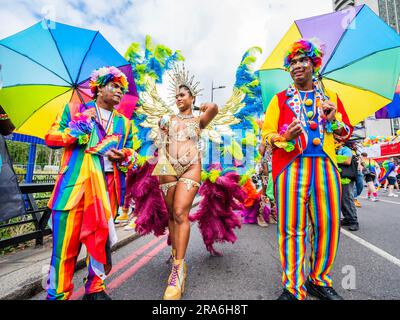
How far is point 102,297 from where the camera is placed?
185 cm

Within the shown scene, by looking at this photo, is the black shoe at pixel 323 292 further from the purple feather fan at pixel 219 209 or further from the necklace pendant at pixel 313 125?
the necklace pendant at pixel 313 125

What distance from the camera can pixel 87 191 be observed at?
1.79 m

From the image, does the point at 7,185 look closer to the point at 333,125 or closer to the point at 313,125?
the point at 313,125

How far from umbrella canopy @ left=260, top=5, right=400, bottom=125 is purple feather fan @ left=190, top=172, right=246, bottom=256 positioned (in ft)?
3.50

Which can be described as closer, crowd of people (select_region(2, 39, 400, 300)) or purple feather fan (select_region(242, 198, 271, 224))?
crowd of people (select_region(2, 39, 400, 300))

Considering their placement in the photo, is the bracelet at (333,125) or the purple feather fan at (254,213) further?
the purple feather fan at (254,213)

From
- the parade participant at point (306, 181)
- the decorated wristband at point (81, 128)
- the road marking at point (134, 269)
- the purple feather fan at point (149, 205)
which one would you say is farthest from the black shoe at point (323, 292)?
the decorated wristband at point (81, 128)

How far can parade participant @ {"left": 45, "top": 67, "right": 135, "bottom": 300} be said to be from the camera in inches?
67.7

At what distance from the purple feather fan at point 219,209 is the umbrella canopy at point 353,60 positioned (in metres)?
1.07

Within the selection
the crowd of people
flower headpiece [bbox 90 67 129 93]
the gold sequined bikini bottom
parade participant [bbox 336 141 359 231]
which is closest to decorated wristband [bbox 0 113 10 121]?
the crowd of people

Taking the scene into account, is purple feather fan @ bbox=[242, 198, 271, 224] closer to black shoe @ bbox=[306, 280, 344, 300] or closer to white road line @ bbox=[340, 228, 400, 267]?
white road line @ bbox=[340, 228, 400, 267]

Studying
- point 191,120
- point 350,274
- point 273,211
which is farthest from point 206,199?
point 273,211

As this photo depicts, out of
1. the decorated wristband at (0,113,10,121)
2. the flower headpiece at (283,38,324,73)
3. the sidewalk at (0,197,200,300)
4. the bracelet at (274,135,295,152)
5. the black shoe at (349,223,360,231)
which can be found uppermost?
the flower headpiece at (283,38,324,73)

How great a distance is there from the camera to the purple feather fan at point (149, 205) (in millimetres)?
2643
